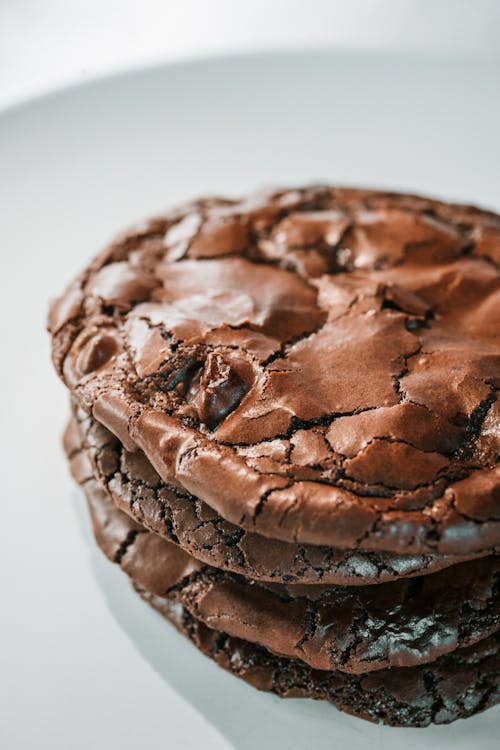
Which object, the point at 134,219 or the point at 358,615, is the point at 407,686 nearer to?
the point at 358,615

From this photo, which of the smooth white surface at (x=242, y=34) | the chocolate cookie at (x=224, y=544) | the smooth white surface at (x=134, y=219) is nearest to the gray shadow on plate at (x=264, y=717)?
the smooth white surface at (x=134, y=219)

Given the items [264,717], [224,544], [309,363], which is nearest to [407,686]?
[264,717]

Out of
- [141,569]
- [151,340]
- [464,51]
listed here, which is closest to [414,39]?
[464,51]

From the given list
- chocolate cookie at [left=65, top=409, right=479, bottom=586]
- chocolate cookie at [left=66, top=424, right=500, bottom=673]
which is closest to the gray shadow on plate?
chocolate cookie at [left=66, top=424, right=500, bottom=673]

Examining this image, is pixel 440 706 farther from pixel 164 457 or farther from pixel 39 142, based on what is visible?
pixel 39 142

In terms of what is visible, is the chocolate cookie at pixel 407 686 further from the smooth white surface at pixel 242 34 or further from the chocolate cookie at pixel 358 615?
the smooth white surface at pixel 242 34
